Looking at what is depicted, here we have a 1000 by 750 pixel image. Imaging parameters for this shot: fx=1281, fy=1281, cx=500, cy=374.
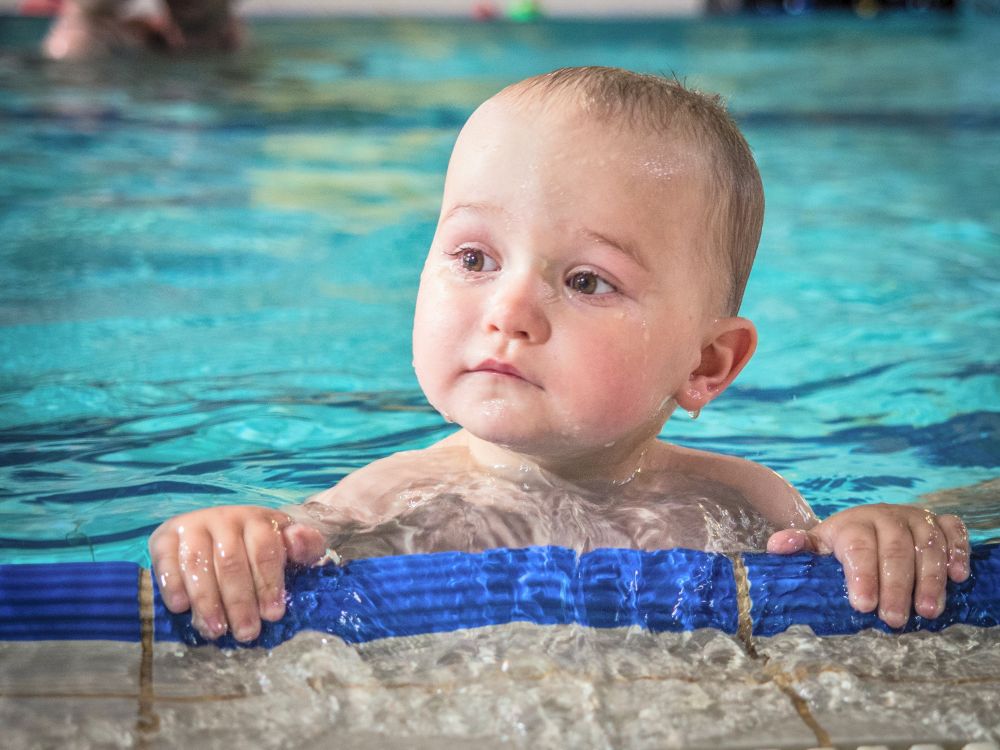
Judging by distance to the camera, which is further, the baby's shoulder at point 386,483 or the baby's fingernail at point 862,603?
the baby's shoulder at point 386,483

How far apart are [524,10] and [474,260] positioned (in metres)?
13.6

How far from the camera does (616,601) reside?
6.50ft

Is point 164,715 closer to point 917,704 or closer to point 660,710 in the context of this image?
point 660,710

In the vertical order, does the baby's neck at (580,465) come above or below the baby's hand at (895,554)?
below

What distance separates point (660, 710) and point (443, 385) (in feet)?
2.26

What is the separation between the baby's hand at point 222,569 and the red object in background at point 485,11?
44.5 ft

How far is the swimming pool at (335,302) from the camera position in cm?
289

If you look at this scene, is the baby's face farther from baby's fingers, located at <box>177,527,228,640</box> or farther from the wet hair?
baby's fingers, located at <box>177,527,228,640</box>

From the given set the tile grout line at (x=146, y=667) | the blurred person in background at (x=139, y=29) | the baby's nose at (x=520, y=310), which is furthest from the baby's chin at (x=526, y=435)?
the blurred person in background at (x=139, y=29)

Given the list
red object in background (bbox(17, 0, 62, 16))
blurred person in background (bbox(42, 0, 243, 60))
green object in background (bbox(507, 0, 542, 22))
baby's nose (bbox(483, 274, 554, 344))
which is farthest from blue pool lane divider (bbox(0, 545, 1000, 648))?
green object in background (bbox(507, 0, 542, 22))

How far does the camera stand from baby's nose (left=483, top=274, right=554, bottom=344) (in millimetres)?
2059

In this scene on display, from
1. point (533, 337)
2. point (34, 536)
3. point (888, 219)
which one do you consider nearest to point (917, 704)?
point (533, 337)

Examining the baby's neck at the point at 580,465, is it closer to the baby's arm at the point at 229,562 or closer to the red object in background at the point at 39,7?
the baby's arm at the point at 229,562

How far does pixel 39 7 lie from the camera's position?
13.2 m
